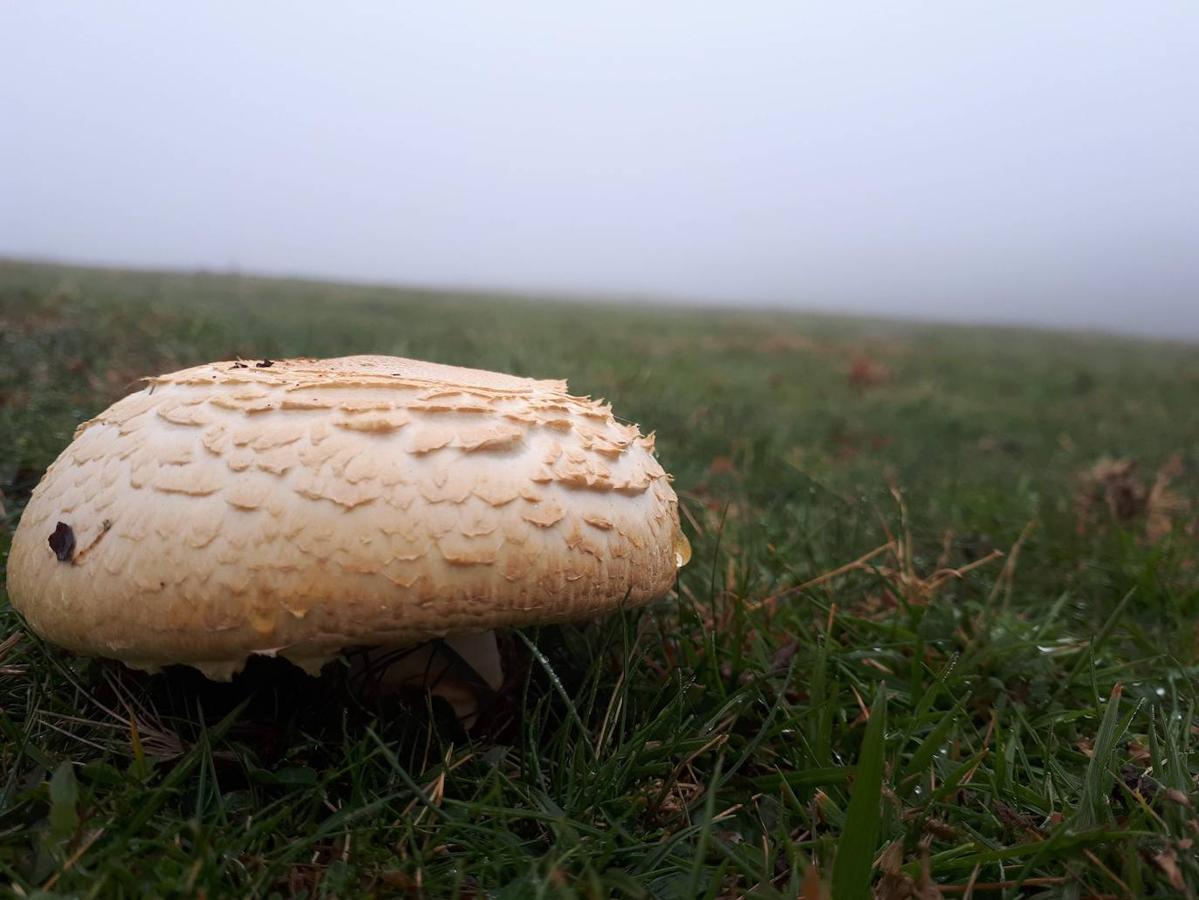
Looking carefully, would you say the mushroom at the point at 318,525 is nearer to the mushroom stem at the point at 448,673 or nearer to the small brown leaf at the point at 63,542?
the small brown leaf at the point at 63,542

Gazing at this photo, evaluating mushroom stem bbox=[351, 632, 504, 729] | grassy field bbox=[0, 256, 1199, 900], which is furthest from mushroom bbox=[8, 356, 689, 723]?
mushroom stem bbox=[351, 632, 504, 729]

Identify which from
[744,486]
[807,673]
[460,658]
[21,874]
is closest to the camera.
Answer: [21,874]

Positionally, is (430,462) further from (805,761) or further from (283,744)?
(805,761)

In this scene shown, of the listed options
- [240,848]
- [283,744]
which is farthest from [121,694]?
[240,848]

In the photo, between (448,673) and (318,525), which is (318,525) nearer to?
(318,525)

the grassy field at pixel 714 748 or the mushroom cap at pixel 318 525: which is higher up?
the mushroom cap at pixel 318 525

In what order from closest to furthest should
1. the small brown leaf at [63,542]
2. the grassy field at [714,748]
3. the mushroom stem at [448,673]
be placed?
1. the grassy field at [714,748]
2. the small brown leaf at [63,542]
3. the mushroom stem at [448,673]

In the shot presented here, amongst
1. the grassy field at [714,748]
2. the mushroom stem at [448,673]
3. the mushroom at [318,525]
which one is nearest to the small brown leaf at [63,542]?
the mushroom at [318,525]

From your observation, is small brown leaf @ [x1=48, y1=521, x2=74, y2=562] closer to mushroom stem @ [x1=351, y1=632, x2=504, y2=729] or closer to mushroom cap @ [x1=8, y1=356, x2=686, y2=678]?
mushroom cap @ [x1=8, y1=356, x2=686, y2=678]
